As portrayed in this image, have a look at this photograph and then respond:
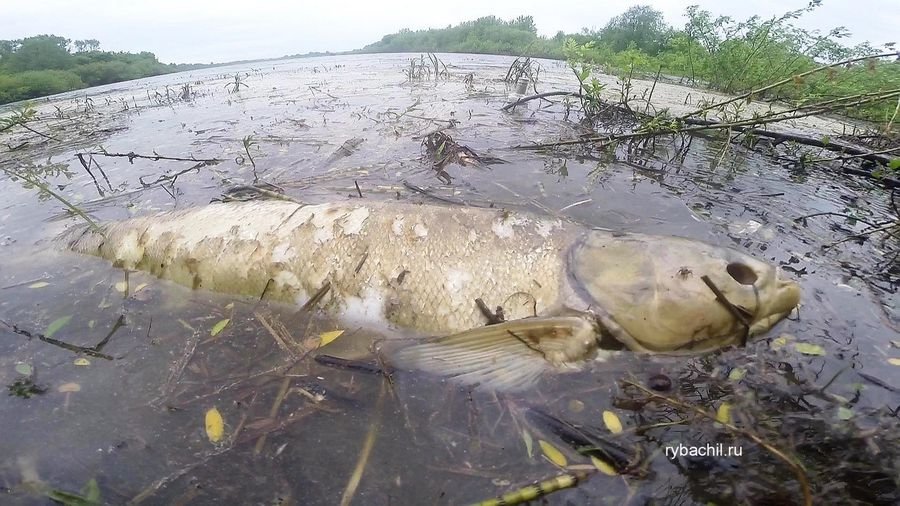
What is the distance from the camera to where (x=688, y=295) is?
239cm

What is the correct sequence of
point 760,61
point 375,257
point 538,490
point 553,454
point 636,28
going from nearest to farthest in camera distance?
point 538,490 → point 553,454 → point 375,257 → point 760,61 → point 636,28

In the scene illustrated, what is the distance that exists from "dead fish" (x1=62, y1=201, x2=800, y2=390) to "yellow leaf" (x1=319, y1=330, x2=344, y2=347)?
4.7 inches

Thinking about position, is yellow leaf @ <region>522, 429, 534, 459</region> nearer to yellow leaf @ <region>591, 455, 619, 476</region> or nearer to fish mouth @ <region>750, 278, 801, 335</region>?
yellow leaf @ <region>591, 455, 619, 476</region>

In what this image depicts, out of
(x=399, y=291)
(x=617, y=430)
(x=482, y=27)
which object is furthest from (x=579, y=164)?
(x=482, y=27)

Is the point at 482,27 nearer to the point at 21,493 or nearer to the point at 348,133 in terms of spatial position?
the point at 348,133

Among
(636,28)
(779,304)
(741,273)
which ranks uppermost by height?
(636,28)

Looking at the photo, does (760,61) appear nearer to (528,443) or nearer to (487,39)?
(528,443)

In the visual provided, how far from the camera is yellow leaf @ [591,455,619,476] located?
5.82 feet

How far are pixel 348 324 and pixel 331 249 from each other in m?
0.51

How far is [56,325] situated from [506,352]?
2.94m

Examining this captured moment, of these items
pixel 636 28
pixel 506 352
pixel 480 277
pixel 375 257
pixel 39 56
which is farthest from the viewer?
pixel 636 28

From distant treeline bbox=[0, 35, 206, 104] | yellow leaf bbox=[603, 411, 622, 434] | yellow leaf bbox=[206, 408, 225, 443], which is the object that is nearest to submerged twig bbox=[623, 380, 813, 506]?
yellow leaf bbox=[603, 411, 622, 434]

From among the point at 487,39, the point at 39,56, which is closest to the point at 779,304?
the point at 39,56

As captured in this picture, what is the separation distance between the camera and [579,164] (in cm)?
543
